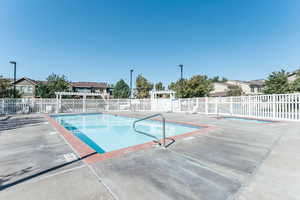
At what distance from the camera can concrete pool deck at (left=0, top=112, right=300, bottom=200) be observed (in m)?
1.81

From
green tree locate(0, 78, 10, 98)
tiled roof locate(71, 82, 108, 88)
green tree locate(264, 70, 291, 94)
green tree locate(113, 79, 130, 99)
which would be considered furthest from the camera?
green tree locate(113, 79, 130, 99)

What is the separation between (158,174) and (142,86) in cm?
2479

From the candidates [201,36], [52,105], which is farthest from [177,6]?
[52,105]

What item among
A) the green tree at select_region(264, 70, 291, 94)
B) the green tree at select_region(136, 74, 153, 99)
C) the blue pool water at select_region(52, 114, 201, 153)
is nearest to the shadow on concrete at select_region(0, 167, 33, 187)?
the blue pool water at select_region(52, 114, 201, 153)

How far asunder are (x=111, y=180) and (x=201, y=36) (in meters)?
18.0

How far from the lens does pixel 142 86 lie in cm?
2672

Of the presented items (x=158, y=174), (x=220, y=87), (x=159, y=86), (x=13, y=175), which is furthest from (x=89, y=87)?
(x=158, y=174)

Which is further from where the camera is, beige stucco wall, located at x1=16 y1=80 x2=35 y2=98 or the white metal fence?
beige stucco wall, located at x1=16 y1=80 x2=35 y2=98

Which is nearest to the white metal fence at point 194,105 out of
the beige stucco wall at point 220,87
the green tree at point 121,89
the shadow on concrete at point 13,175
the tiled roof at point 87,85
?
the shadow on concrete at point 13,175

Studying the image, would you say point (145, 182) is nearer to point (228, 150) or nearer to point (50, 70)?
point (228, 150)

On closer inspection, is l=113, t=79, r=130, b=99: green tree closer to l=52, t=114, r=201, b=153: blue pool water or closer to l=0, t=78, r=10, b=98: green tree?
l=0, t=78, r=10, b=98: green tree

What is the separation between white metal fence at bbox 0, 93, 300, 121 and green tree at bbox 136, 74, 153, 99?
8897mm

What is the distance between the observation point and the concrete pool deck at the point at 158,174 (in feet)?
5.94

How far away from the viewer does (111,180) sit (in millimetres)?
2117
